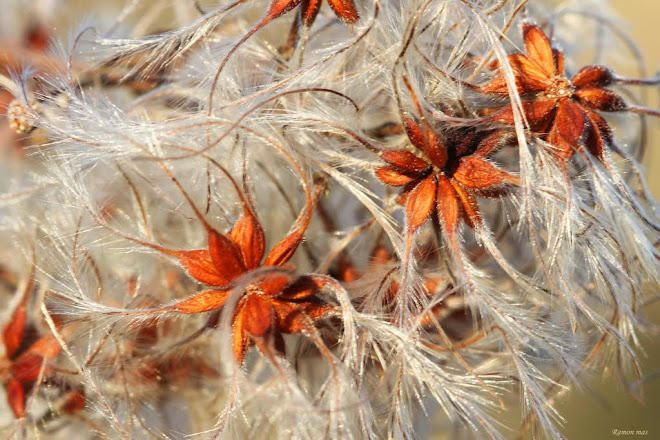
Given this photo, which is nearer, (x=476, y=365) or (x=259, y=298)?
(x=259, y=298)

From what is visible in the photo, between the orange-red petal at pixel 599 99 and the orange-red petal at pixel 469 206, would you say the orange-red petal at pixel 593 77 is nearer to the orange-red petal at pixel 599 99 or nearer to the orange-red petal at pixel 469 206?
the orange-red petal at pixel 599 99

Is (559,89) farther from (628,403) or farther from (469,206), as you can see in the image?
(628,403)

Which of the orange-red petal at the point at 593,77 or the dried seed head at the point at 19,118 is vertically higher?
the dried seed head at the point at 19,118

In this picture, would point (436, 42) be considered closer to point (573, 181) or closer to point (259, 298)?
point (573, 181)

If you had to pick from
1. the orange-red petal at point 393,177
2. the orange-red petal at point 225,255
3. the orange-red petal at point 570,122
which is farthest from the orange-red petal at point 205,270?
the orange-red petal at point 570,122

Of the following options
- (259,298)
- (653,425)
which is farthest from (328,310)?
(653,425)

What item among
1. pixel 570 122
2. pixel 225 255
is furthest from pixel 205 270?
pixel 570 122

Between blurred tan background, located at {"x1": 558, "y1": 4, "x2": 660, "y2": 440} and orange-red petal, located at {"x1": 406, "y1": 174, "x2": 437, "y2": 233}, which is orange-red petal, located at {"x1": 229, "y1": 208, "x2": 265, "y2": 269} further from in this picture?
blurred tan background, located at {"x1": 558, "y1": 4, "x2": 660, "y2": 440}

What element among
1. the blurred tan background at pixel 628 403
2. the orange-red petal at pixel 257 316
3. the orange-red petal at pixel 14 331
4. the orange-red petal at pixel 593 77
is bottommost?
the blurred tan background at pixel 628 403

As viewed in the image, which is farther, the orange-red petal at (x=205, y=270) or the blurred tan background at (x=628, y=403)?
the blurred tan background at (x=628, y=403)
